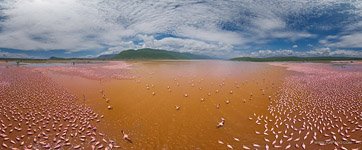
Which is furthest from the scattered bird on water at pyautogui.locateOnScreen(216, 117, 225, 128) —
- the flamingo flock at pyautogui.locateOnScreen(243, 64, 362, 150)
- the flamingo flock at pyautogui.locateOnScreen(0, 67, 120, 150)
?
the flamingo flock at pyautogui.locateOnScreen(0, 67, 120, 150)

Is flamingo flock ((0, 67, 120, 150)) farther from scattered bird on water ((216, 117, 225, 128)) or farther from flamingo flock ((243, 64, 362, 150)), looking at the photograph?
flamingo flock ((243, 64, 362, 150))

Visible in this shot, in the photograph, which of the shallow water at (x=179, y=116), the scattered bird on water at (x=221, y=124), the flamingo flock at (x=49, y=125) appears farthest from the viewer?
the scattered bird on water at (x=221, y=124)

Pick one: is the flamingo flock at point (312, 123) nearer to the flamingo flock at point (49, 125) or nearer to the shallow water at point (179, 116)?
the shallow water at point (179, 116)

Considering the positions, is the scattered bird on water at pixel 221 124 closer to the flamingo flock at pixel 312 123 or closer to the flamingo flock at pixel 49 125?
the flamingo flock at pixel 312 123

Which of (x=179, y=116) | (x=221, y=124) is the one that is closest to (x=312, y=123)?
(x=221, y=124)

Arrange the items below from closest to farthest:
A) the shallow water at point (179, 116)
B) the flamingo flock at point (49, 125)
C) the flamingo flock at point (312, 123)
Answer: the flamingo flock at point (49, 125) → the flamingo flock at point (312, 123) → the shallow water at point (179, 116)

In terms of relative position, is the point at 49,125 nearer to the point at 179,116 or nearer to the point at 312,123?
the point at 179,116

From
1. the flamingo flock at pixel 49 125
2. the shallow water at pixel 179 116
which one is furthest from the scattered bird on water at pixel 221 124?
the flamingo flock at pixel 49 125

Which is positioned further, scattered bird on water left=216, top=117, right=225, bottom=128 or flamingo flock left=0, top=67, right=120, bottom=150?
scattered bird on water left=216, top=117, right=225, bottom=128

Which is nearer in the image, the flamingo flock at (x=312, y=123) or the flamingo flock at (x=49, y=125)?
the flamingo flock at (x=49, y=125)
